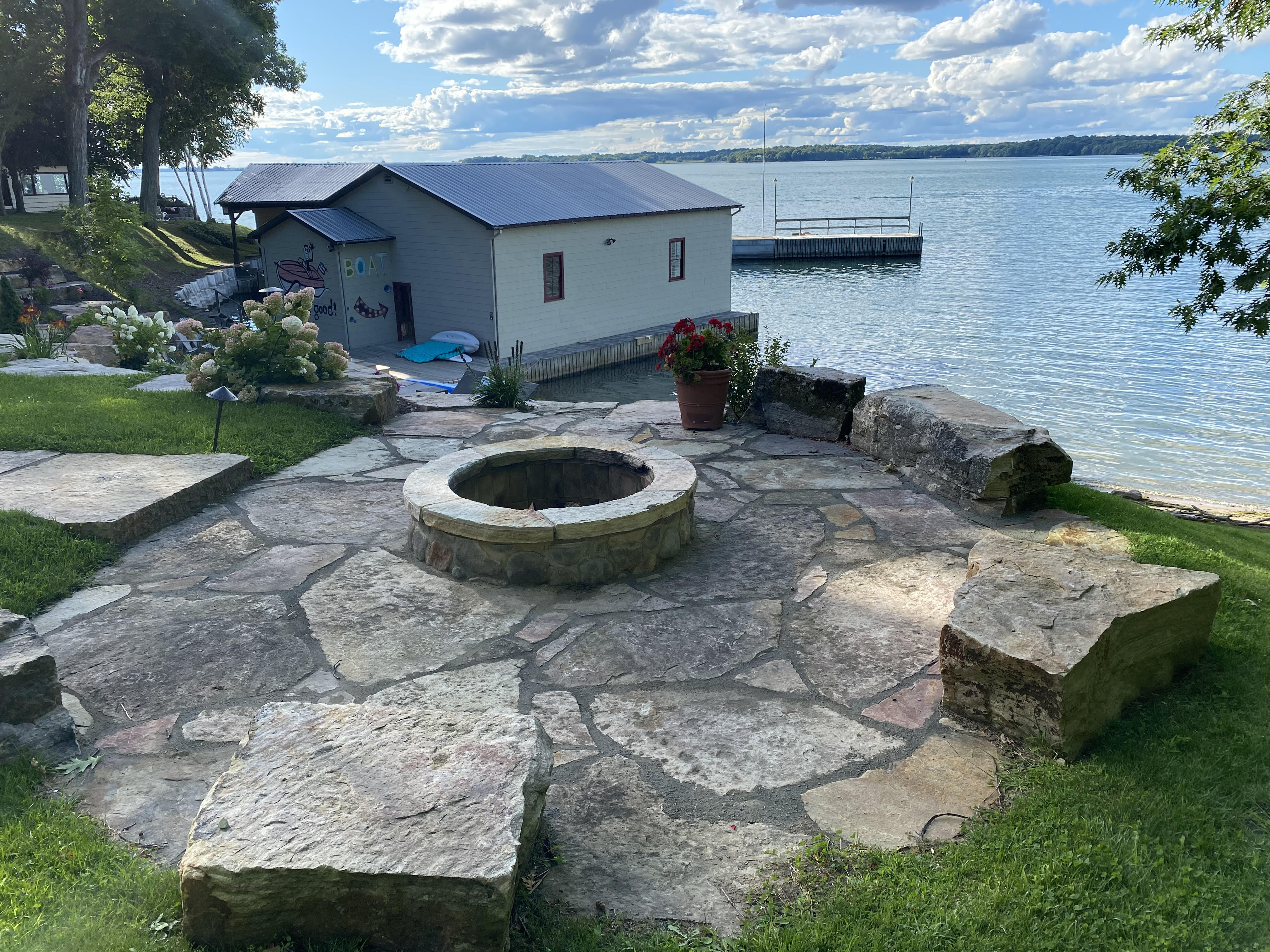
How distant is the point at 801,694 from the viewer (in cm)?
398

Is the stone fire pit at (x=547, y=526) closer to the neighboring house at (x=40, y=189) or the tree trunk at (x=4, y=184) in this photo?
the tree trunk at (x=4, y=184)

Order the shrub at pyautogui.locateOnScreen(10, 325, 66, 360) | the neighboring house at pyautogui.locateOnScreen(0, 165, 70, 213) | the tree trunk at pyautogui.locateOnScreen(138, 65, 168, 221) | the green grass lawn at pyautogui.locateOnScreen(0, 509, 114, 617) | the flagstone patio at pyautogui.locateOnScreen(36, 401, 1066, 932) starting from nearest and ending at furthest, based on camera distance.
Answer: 1. the flagstone patio at pyautogui.locateOnScreen(36, 401, 1066, 932)
2. the green grass lawn at pyautogui.locateOnScreen(0, 509, 114, 617)
3. the shrub at pyautogui.locateOnScreen(10, 325, 66, 360)
4. the tree trunk at pyautogui.locateOnScreen(138, 65, 168, 221)
5. the neighboring house at pyautogui.locateOnScreen(0, 165, 70, 213)

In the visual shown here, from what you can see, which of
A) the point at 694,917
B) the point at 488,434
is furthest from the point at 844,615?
the point at 488,434

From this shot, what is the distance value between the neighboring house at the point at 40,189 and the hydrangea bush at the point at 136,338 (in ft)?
77.4

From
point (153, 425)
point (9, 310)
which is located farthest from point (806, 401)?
point (9, 310)

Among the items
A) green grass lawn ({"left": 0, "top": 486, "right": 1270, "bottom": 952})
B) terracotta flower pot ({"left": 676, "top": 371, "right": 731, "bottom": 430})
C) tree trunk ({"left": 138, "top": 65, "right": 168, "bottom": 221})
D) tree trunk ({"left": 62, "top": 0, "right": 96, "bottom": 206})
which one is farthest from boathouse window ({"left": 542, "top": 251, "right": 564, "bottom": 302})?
green grass lawn ({"left": 0, "top": 486, "right": 1270, "bottom": 952})

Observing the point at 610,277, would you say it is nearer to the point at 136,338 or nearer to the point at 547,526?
the point at 136,338

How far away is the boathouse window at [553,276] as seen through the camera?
72.4ft

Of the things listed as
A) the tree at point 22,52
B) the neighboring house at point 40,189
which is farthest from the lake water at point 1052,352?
the neighboring house at point 40,189

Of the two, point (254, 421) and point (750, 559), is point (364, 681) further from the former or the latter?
point (254, 421)

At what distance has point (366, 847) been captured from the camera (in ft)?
7.91

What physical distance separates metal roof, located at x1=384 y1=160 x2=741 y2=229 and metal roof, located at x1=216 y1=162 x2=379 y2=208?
11.1 feet

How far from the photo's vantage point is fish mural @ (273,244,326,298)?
73.8ft

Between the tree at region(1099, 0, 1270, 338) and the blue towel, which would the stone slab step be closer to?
the tree at region(1099, 0, 1270, 338)
